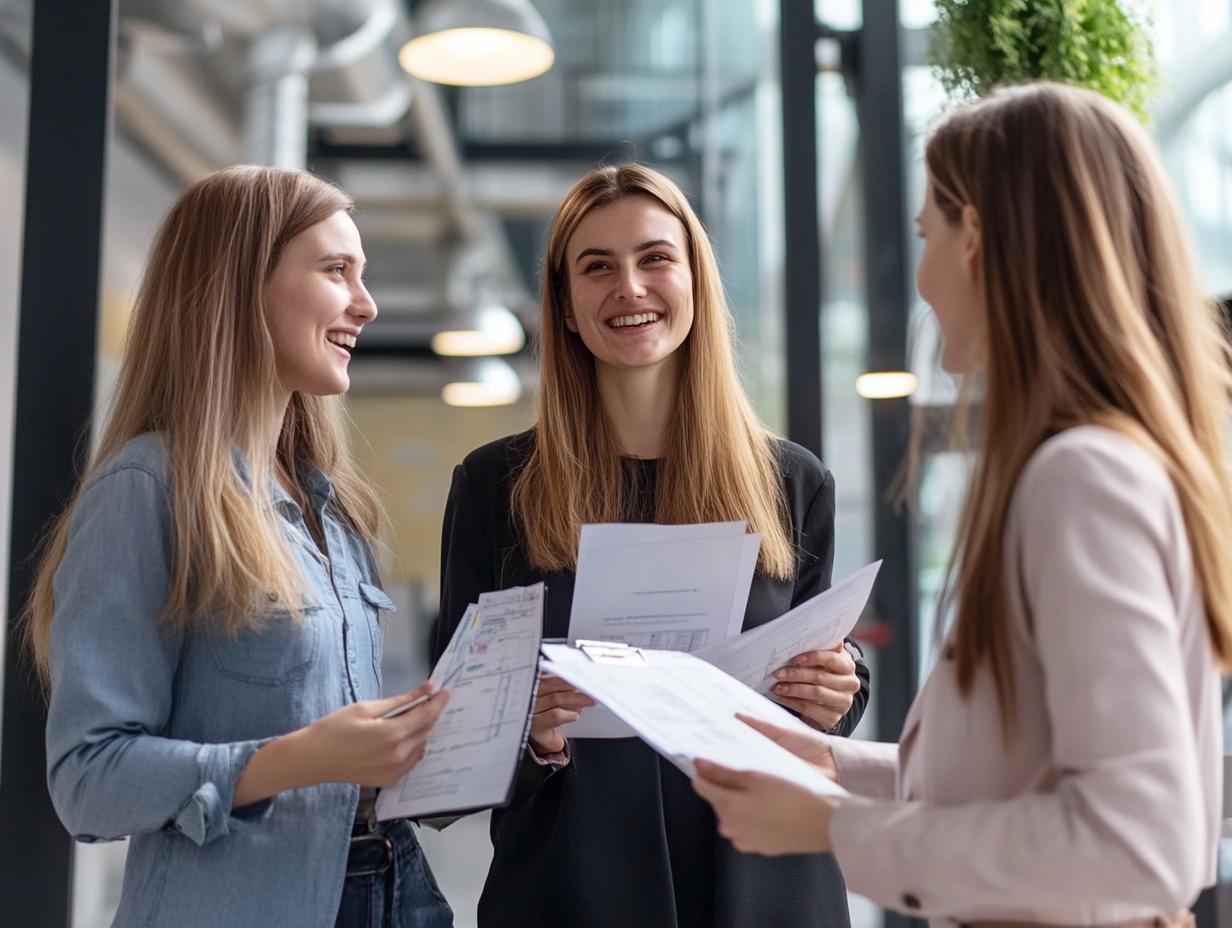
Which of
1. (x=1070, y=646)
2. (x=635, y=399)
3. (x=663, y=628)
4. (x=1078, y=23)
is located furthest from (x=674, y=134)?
(x=1070, y=646)

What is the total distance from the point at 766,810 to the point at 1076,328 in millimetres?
554

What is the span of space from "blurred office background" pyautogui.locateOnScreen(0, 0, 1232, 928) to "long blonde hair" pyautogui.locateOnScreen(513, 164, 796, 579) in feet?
1.03

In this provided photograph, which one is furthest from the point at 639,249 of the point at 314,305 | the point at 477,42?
the point at 477,42

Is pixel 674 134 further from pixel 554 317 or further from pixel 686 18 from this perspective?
pixel 554 317

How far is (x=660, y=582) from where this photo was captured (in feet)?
5.72

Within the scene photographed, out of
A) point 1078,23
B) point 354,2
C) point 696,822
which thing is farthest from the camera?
point 354,2

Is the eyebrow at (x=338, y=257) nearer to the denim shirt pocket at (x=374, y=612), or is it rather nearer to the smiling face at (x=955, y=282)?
the denim shirt pocket at (x=374, y=612)

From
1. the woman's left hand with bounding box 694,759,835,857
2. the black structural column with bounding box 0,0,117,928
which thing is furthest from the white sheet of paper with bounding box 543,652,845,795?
the black structural column with bounding box 0,0,117,928

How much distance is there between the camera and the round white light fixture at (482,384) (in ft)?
35.5

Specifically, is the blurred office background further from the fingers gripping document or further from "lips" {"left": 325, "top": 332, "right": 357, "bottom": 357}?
"lips" {"left": 325, "top": 332, "right": 357, "bottom": 357}

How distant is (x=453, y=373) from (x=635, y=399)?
8982 millimetres

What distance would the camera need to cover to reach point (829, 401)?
584 cm

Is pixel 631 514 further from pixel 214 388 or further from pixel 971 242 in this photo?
pixel 971 242

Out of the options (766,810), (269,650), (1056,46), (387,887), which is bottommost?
(387,887)
